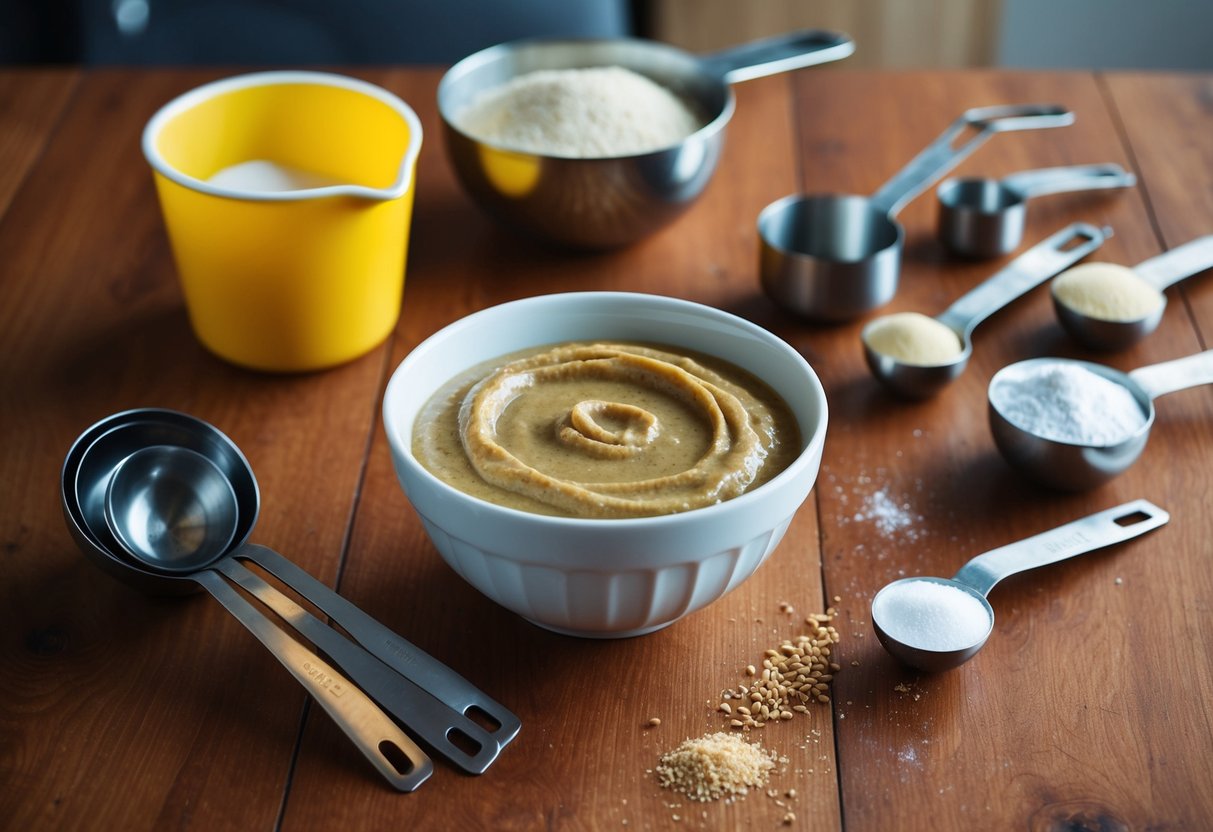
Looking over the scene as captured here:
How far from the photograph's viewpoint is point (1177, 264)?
1.63 meters

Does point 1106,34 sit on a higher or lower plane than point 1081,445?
lower

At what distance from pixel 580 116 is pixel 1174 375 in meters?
0.81

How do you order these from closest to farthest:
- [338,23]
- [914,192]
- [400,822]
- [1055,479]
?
1. [400,822]
2. [1055,479]
3. [914,192]
4. [338,23]

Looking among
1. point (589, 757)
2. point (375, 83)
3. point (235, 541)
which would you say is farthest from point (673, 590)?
point (375, 83)

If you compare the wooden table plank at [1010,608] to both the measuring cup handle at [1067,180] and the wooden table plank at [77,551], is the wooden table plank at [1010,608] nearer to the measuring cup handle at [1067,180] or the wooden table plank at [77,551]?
the measuring cup handle at [1067,180]

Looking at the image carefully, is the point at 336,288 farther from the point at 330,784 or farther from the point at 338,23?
the point at 338,23

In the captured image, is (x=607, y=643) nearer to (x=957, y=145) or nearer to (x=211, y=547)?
(x=211, y=547)

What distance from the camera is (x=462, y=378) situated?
1.23 metres

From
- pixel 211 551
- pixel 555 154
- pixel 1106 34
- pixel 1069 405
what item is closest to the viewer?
pixel 211 551

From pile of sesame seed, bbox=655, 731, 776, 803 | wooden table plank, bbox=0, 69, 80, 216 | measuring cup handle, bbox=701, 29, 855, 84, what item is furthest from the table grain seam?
wooden table plank, bbox=0, 69, 80, 216

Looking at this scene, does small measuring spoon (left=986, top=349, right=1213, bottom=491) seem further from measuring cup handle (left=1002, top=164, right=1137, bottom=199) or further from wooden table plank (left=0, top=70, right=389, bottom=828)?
wooden table plank (left=0, top=70, right=389, bottom=828)

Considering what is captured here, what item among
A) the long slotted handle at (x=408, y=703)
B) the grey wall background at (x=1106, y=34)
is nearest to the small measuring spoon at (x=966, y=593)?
the long slotted handle at (x=408, y=703)

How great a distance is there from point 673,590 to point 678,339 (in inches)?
13.3

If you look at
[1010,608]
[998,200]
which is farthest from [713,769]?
[998,200]
